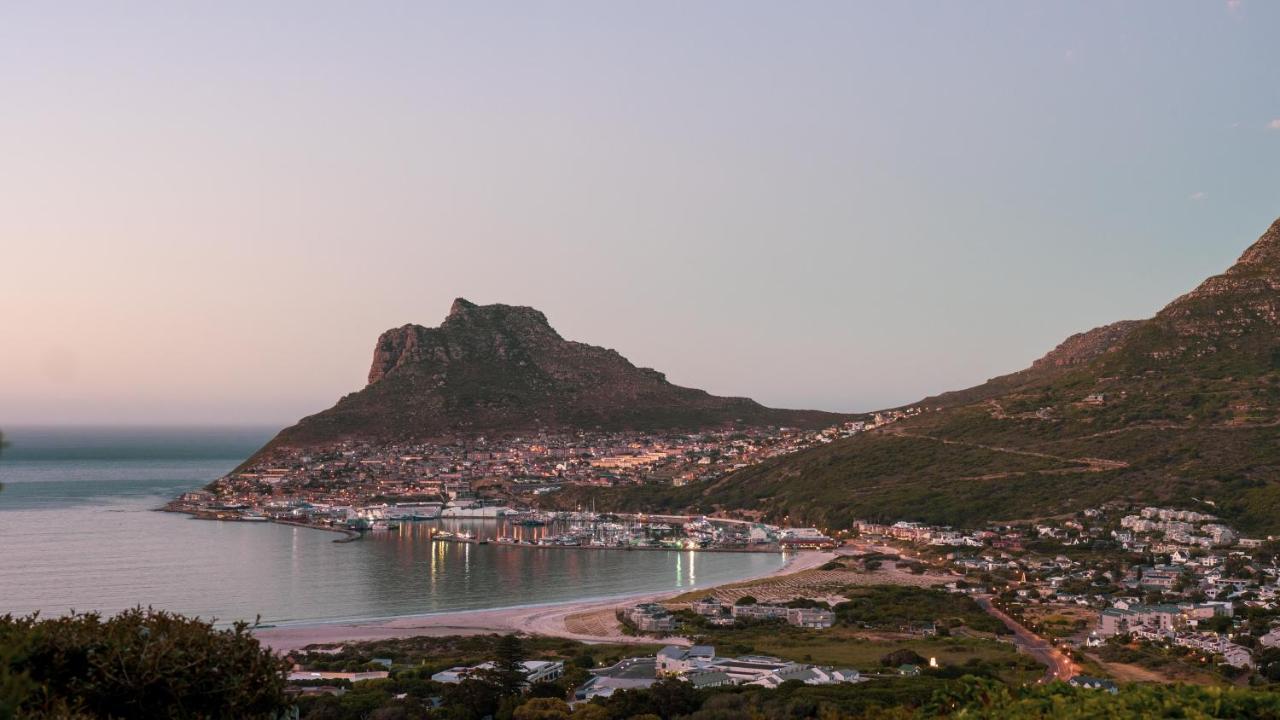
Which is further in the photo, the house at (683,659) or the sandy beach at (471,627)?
the sandy beach at (471,627)

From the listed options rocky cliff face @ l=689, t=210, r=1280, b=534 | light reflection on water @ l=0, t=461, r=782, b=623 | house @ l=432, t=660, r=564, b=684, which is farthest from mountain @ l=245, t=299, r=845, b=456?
house @ l=432, t=660, r=564, b=684

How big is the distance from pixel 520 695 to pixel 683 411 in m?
122

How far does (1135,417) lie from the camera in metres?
79.2

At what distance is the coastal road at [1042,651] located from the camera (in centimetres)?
2901

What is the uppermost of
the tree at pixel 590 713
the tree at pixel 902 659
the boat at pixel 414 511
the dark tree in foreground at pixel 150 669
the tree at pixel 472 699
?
the dark tree in foreground at pixel 150 669

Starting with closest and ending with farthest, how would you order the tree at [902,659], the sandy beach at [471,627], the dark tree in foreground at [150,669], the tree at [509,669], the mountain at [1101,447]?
the dark tree in foreground at [150,669], the tree at [509,669], the tree at [902,659], the sandy beach at [471,627], the mountain at [1101,447]

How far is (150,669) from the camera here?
8055 millimetres

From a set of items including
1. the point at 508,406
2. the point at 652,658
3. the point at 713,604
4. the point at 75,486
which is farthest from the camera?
the point at 508,406

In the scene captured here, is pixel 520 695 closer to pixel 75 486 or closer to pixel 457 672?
pixel 457 672

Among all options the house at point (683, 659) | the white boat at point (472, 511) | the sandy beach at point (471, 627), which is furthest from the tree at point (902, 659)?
the white boat at point (472, 511)

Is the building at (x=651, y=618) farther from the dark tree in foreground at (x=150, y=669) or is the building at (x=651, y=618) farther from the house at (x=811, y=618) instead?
the dark tree in foreground at (x=150, y=669)

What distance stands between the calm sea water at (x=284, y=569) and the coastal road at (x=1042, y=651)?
1831 centimetres

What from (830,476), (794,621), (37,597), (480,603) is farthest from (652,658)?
(830,476)

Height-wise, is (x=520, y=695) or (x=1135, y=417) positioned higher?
(x=1135, y=417)
